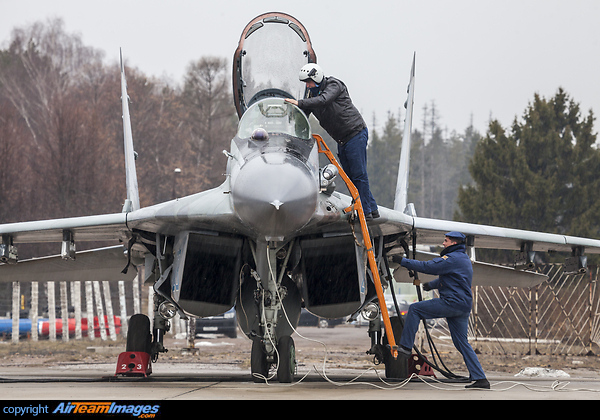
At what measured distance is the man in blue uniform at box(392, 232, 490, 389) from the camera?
7.33m

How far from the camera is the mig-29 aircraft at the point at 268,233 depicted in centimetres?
691

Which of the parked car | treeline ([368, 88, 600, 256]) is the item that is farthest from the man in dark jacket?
treeline ([368, 88, 600, 256])

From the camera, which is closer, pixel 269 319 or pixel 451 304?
pixel 451 304

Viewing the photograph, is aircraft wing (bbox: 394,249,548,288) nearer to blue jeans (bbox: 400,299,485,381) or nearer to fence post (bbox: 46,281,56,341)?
blue jeans (bbox: 400,299,485,381)

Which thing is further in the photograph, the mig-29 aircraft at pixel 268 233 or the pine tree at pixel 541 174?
the pine tree at pixel 541 174

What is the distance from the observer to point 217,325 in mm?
28406

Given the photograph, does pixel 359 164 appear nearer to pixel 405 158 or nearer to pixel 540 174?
pixel 405 158

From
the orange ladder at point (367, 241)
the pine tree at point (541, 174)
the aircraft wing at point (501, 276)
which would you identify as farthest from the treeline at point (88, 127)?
the orange ladder at point (367, 241)

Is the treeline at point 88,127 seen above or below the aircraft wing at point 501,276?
above

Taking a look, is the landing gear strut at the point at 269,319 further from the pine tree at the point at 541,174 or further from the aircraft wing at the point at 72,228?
the pine tree at the point at 541,174
